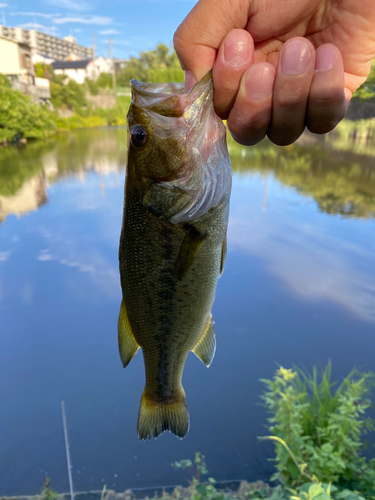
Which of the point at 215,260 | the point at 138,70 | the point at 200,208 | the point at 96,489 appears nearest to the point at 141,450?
the point at 96,489

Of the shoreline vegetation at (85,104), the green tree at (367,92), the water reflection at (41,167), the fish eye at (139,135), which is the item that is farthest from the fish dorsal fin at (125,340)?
the green tree at (367,92)

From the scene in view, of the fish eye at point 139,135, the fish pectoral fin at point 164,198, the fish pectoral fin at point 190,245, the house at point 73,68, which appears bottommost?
the fish pectoral fin at point 190,245

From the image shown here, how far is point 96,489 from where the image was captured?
289 cm

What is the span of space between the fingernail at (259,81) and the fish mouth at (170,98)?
0.46ft

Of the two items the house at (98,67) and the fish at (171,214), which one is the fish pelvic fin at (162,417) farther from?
the house at (98,67)

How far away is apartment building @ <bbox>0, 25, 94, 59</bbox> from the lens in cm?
10037

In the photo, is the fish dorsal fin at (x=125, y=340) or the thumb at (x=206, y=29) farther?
the fish dorsal fin at (x=125, y=340)

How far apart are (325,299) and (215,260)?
13.7 feet

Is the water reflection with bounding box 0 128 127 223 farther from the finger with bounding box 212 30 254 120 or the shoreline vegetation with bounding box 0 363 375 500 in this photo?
the finger with bounding box 212 30 254 120

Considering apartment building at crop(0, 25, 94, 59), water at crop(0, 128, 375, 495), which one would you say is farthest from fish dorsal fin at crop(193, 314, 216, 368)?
apartment building at crop(0, 25, 94, 59)

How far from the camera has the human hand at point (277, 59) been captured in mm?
1199

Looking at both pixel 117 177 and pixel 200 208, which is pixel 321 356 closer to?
pixel 200 208

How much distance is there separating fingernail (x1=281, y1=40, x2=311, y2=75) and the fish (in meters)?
0.27

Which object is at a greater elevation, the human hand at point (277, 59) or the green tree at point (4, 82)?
the green tree at point (4, 82)
